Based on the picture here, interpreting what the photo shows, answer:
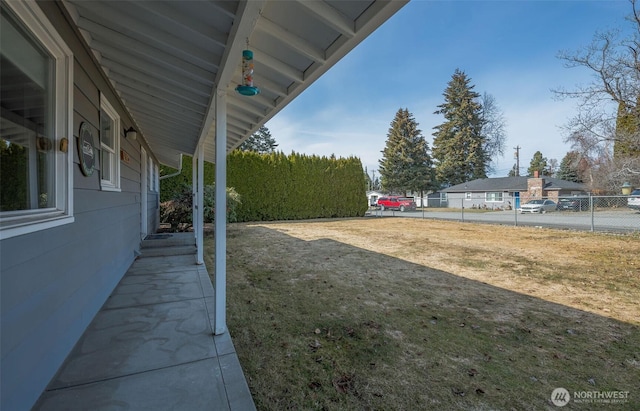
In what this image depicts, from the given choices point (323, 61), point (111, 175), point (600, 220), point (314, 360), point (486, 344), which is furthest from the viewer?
point (600, 220)

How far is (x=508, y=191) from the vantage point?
86.7ft

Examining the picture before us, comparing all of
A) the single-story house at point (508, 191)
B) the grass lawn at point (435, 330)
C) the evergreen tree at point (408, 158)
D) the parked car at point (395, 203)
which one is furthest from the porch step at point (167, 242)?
the evergreen tree at point (408, 158)

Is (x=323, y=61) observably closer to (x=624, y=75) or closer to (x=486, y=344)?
(x=486, y=344)

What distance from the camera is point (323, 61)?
6.62 ft

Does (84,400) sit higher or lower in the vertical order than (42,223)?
lower

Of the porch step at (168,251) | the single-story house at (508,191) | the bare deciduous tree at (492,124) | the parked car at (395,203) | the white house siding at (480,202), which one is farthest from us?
the bare deciduous tree at (492,124)

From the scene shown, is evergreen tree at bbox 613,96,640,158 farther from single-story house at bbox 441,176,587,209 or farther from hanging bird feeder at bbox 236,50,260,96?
single-story house at bbox 441,176,587,209

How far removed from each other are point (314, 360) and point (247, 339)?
28.4 inches

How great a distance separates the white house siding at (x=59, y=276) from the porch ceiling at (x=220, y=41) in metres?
0.30

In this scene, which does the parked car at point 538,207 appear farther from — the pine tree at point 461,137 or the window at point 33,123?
the window at point 33,123

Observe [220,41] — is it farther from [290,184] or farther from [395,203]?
[395,203]

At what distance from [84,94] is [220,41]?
1.71 m

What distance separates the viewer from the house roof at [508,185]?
83.8 ft

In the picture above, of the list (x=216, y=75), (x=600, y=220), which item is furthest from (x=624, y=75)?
(x=216, y=75)
